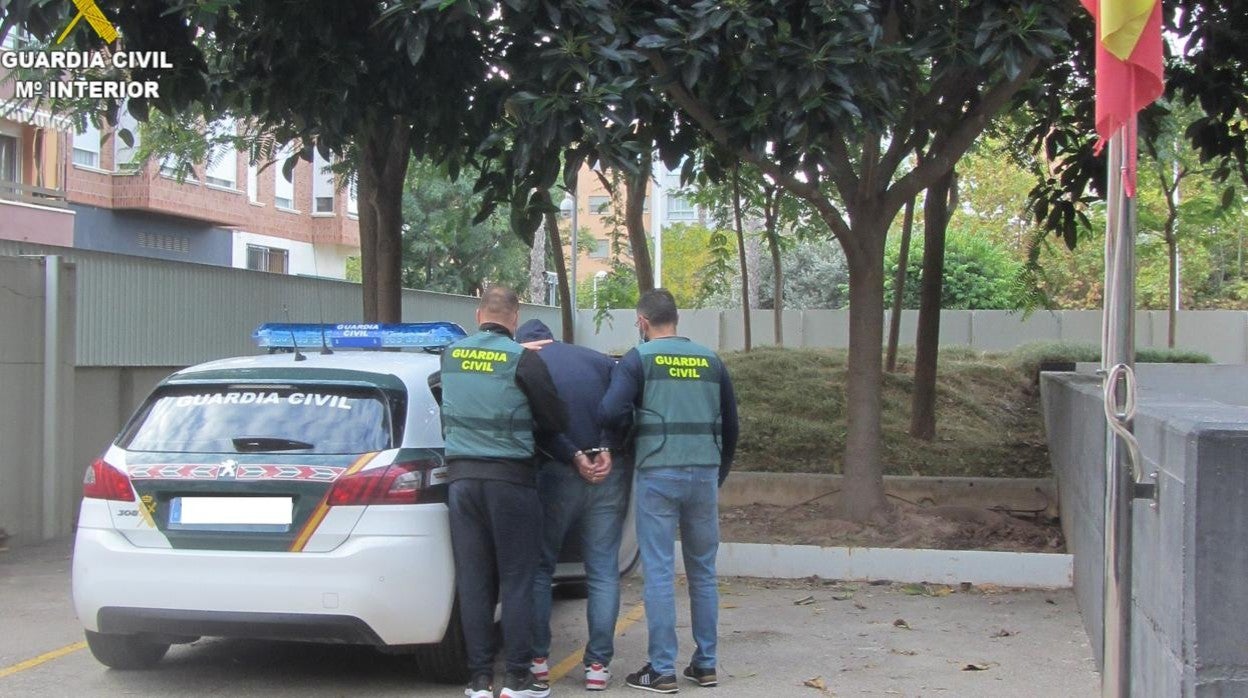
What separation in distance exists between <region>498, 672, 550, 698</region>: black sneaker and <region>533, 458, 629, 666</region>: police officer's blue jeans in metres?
0.27

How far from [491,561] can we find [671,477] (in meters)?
0.97

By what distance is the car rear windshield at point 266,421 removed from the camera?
232 inches

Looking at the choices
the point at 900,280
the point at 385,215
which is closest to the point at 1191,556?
the point at 385,215

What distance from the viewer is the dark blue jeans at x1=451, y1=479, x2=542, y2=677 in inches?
228

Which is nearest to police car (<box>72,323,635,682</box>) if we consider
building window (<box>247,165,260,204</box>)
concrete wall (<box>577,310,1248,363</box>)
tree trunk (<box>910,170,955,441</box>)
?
tree trunk (<box>910,170,955,441</box>)

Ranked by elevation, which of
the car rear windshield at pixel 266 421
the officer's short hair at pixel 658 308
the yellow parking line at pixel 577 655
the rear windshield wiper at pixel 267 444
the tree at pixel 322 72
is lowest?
the yellow parking line at pixel 577 655

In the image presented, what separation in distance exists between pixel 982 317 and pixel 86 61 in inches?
1085

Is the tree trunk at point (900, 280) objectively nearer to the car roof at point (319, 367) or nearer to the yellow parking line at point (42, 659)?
the car roof at point (319, 367)

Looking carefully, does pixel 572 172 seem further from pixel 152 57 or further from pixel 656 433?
pixel 152 57

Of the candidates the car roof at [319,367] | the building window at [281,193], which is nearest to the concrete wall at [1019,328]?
the building window at [281,193]

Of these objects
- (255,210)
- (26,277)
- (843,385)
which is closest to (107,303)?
(26,277)

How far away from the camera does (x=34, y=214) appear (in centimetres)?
2319

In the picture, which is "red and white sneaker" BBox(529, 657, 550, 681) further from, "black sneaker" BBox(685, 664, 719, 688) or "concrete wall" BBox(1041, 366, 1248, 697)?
"concrete wall" BBox(1041, 366, 1248, 697)

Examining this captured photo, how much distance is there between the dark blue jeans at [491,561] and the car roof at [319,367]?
2.52ft
